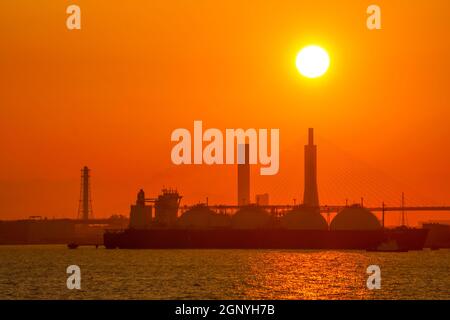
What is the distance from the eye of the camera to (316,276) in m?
83.4

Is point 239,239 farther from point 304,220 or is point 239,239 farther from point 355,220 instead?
point 355,220

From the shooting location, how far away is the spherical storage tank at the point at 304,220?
18788cm

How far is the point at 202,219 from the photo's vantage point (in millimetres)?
196625

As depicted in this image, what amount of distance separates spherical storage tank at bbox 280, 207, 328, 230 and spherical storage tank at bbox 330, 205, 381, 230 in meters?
2.76

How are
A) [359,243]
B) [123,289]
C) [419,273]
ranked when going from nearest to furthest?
[123,289], [419,273], [359,243]

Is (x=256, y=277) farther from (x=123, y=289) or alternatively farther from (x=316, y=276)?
(x=123, y=289)

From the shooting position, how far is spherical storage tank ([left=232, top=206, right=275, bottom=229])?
19038 cm

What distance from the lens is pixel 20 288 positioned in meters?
69.4

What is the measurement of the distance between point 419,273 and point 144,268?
27.3 m

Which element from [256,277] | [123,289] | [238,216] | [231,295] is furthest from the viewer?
[238,216]

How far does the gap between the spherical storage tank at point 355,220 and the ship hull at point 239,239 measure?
759 cm

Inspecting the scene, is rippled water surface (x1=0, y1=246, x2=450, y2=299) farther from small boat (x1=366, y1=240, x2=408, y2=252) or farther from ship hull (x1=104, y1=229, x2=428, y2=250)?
ship hull (x1=104, y1=229, x2=428, y2=250)
